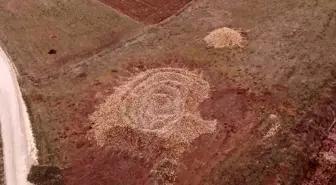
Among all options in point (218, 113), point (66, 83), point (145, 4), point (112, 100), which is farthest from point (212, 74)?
point (145, 4)

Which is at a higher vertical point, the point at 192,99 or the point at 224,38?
the point at 224,38

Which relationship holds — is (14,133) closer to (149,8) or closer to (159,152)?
(159,152)

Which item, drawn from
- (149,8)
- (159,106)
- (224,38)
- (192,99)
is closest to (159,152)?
(159,106)

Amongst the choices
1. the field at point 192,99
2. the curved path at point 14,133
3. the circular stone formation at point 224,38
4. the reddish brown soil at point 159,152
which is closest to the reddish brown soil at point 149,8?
the field at point 192,99

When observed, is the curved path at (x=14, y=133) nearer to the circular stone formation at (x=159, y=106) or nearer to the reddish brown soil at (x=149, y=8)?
the circular stone formation at (x=159, y=106)

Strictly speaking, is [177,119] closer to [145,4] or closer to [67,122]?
[67,122]

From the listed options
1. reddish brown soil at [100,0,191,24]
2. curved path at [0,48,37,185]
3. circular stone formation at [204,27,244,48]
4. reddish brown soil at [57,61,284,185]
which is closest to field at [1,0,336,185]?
reddish brown soil at [57,61,284,185]
